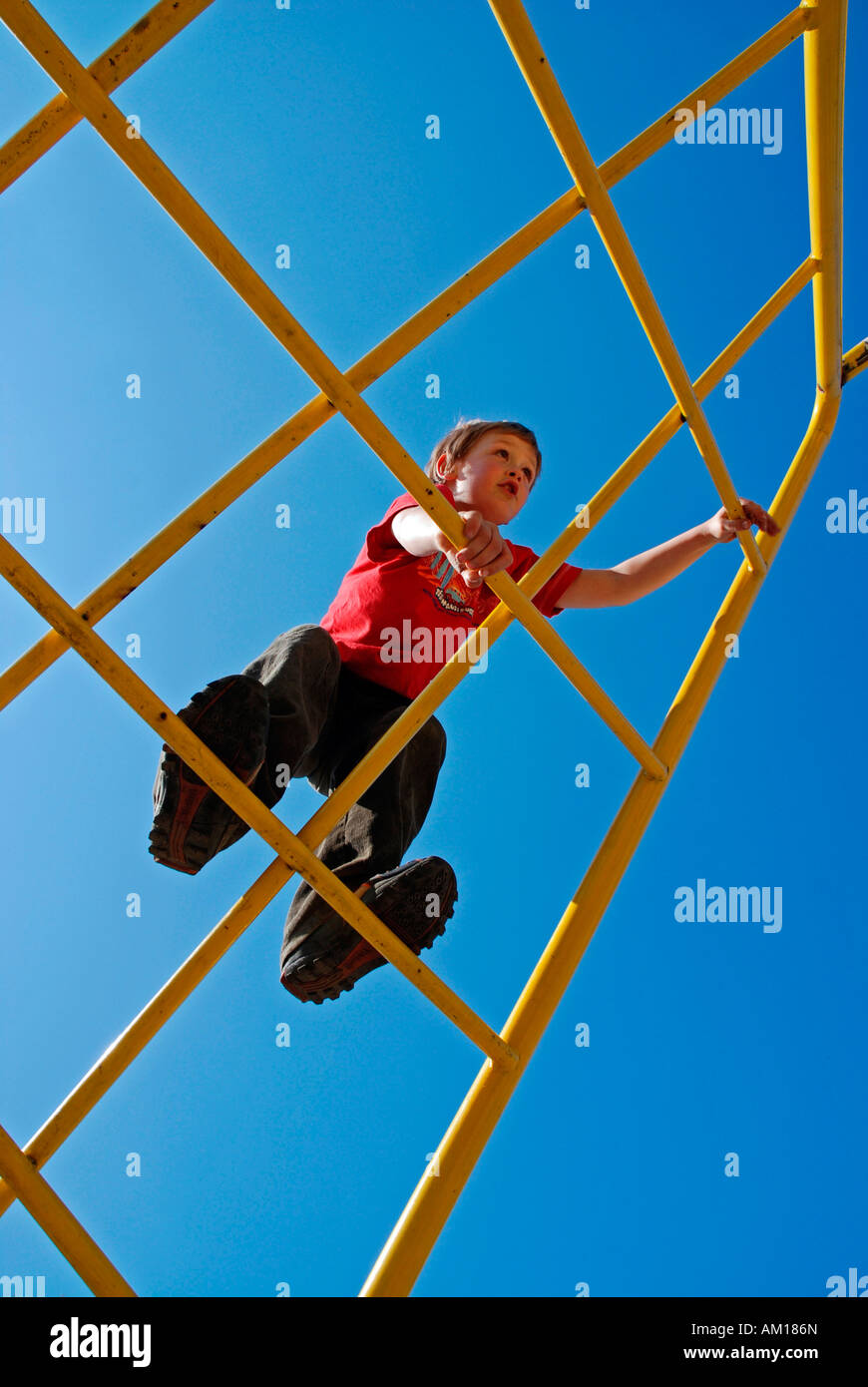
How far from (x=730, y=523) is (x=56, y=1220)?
1801 mm

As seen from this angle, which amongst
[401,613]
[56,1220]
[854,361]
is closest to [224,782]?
[56,1220]

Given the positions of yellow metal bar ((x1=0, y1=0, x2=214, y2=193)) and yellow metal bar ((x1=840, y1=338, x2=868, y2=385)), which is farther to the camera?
yellow metal bar ((x1=840, y1=338, x2=868, y2=385))

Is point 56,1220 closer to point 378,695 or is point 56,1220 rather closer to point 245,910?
point 245,910

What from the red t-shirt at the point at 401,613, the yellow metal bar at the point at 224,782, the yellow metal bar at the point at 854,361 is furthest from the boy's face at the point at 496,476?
the yellow metal bar at the point at 224,782

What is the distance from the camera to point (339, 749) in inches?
97.7

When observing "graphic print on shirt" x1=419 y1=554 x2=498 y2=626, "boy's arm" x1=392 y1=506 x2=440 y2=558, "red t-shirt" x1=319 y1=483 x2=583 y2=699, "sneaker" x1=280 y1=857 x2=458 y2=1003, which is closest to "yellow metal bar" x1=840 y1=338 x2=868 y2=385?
"red t-shirt" x1=319 y1=483 x2=583 y2=699

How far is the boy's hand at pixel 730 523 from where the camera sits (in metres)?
2.59

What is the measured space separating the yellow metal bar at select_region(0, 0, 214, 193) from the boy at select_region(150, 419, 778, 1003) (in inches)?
28.8

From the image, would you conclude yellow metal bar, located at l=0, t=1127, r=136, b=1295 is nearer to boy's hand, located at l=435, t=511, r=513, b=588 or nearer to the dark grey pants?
the dark grey pants

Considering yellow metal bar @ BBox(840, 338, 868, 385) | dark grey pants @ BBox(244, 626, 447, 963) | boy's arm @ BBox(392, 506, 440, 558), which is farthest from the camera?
yellow metal bar @ BBox(840, 338, 868, 385)

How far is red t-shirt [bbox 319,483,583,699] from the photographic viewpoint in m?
2.53
